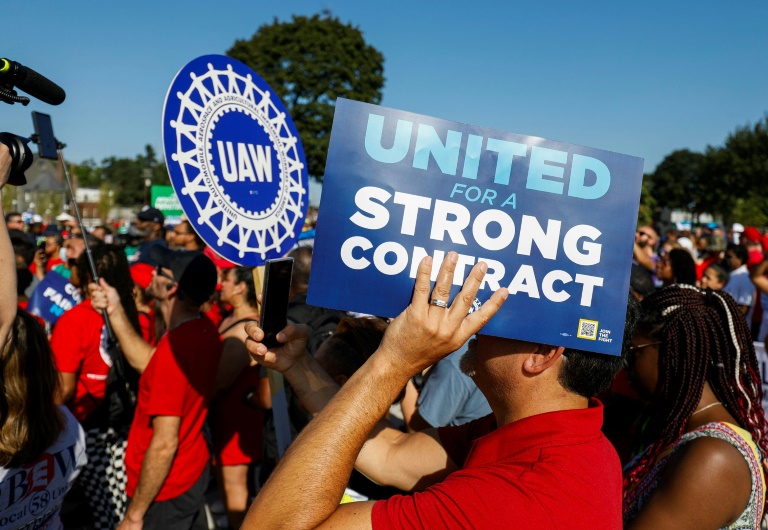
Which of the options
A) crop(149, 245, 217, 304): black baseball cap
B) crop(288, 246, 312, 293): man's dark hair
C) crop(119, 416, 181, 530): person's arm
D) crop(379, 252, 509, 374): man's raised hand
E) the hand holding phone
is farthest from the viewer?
crop(288, 246, 312, 293): man's dark hair

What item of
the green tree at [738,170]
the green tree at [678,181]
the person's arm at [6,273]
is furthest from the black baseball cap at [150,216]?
the green tree at [678,181]

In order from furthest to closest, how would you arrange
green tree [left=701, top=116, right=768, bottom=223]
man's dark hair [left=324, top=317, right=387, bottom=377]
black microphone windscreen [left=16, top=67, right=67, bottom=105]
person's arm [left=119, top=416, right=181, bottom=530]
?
green tree [left=701, top=116, right=768, bottom=223] < person's arm [left=119, top=416, right=181, bottom=530] < man's dark hair [left=324, top=317, right=387, bottom=377] < black microphone windscreen [left=16, top=67, right=67, bottom=105]

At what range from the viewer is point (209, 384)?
11.4 ft

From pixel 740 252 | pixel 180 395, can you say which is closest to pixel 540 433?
pixel 180 395

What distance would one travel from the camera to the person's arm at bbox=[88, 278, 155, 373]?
12.6ft

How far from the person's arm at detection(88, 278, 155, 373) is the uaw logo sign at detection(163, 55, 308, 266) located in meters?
1.84

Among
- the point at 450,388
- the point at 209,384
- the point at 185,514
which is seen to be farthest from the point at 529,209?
the point at 185,514

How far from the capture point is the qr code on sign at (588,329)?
1.56 metres

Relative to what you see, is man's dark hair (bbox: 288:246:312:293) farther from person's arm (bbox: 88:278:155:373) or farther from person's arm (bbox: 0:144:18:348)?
person's arm (bbox: 0:144:18:348)

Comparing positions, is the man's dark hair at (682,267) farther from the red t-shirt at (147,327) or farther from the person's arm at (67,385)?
the person's arm at (67,385)

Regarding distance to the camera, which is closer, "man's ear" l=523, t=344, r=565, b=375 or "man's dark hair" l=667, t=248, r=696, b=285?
"man's ear" l=523, t=344, r=565, b=375

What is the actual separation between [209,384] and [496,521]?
2.51 m

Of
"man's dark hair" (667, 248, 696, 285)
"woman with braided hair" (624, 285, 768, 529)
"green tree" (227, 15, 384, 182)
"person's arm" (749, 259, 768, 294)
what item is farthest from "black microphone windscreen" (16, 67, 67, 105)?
"green tree" (227, 15, 384, 182)

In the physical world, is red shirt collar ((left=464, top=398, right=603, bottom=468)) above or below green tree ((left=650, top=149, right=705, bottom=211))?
below
